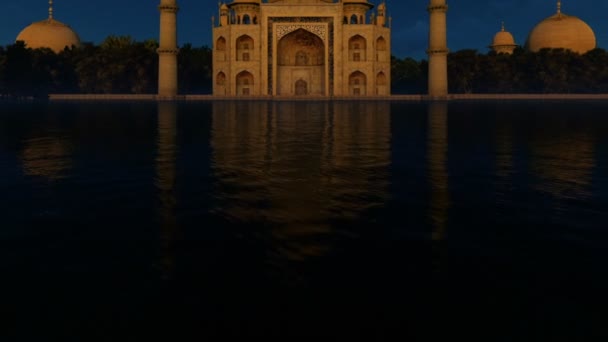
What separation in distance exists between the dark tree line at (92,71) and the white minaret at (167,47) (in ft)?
24.2

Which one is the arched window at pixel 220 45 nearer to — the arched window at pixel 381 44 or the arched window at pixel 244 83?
the arched window at pixel 244 83

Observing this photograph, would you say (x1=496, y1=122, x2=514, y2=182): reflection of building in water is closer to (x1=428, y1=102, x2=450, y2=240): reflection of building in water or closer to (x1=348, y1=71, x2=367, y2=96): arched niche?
(x1=428, y1=102, x2=450, y2=240): reflection of building in water

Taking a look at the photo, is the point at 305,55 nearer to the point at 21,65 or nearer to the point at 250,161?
the point at 21,65

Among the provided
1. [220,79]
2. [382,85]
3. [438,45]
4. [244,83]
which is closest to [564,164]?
[438,45]

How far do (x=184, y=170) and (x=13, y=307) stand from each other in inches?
249

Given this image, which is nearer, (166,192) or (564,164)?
(166,192)

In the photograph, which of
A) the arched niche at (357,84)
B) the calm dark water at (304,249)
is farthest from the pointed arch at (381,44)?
the calm dark water at (304,249)

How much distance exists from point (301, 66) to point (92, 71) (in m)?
21.6

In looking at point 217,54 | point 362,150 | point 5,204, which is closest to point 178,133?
point 362,150

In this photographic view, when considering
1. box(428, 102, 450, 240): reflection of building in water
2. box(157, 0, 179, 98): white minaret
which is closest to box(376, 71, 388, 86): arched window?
box(157, 0, 179, 98): white minaret

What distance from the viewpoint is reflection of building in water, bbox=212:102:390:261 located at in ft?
19.9

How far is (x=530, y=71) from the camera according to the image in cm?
6078

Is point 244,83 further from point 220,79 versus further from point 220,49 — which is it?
point 220,49

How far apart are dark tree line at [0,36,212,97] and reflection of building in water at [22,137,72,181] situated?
153 ft
